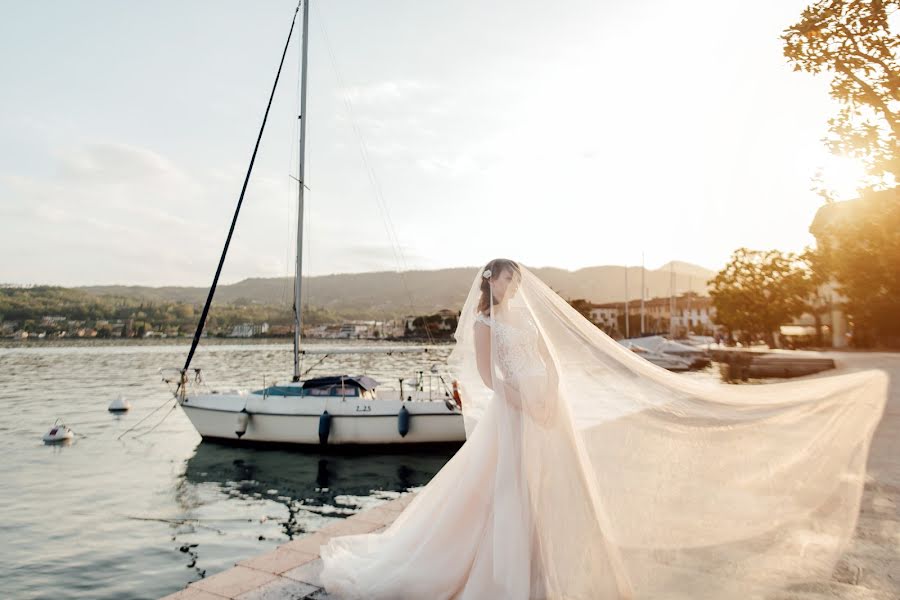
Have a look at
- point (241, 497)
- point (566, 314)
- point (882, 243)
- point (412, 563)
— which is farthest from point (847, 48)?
point (241, 497)

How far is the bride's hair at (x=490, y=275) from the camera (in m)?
4.06

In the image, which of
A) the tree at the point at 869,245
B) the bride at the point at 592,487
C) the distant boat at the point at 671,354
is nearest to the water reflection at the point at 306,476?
the bride at the point at 592,487

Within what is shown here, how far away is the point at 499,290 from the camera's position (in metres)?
4.03

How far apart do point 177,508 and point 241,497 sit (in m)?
1.39

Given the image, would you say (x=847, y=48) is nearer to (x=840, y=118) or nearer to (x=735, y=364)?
(x=840, y=118)

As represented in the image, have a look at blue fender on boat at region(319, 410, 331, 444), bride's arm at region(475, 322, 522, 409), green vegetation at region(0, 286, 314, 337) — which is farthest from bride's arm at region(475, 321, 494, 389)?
green vegetation at region(0, 286, 314, 337)

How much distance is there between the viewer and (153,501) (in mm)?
13500

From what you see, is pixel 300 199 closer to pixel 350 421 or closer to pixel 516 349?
pixel 350 421

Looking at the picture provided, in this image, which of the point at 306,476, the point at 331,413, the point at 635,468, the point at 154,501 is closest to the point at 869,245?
the point at 635,468

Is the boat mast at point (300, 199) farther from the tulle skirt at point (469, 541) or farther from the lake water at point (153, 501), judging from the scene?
the tulle skirt at point (469, 541)

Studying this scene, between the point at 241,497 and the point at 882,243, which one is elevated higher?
the point at 882,243

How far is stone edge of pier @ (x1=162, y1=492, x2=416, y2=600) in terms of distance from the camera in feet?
13.9

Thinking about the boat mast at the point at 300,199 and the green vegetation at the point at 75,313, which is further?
the green vegetation at the point at 75,313

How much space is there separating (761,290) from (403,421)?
143 ft
